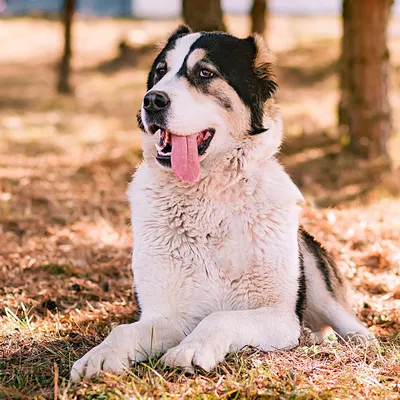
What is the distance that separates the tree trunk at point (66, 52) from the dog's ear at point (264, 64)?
47.5 feet

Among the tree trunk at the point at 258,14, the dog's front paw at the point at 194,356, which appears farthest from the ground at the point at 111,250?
the tree trunk at the point at 258,14

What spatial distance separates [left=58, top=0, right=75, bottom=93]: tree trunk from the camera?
1772cm

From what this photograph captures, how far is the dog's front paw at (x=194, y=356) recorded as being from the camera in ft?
10.6

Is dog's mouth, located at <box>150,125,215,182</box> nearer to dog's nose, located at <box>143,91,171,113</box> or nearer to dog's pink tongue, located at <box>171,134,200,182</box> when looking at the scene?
dog's pink tongue, located at <box>171,134,200,182</box>

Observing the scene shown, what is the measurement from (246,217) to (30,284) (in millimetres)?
2165

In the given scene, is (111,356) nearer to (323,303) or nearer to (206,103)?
(206,103)

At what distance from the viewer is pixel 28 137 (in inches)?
524

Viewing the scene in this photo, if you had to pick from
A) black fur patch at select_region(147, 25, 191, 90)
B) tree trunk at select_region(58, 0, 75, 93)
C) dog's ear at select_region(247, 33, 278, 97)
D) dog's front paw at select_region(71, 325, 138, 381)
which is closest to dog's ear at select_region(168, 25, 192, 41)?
black fur patch at select_region(147, 25, 191, 90)

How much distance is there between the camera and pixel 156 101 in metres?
3.67

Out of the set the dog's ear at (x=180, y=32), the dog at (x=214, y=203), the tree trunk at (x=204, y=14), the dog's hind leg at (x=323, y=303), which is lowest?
the dog's hind leg at (x=323, y=303)

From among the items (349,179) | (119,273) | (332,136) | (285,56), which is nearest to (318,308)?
(119,273)

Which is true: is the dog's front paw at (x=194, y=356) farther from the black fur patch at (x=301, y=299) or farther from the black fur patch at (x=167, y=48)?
the black fur patch at (x=167, y=48)

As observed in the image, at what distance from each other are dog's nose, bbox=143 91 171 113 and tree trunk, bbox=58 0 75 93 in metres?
14.9

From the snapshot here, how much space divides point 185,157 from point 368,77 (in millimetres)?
7082
